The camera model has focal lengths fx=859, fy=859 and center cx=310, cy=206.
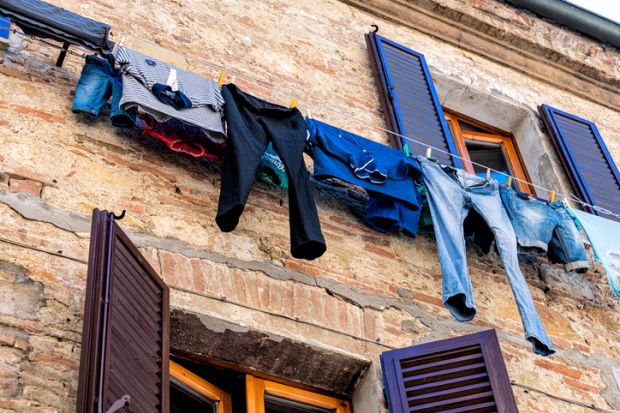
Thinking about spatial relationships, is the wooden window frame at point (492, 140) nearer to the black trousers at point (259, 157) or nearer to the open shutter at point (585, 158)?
the open shutter at point (585, 158)

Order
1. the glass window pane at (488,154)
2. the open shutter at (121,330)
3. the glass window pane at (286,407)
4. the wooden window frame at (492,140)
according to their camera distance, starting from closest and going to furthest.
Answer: the open shutter at (121,330) < the glass window pane at (286,407) < the wooden window frame at (492,140) < the glass window pane at (488,154)

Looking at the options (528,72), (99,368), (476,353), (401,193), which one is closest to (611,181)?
(528,72)

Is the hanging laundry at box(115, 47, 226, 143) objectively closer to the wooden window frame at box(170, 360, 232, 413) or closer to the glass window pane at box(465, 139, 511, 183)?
the wooden window frame at box(170, 360, 232, 413)

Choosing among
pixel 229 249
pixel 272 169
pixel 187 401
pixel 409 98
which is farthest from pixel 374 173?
pixel 187 401

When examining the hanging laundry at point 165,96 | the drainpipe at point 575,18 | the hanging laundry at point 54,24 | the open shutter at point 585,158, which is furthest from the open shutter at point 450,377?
the drainpipe at point 575,18

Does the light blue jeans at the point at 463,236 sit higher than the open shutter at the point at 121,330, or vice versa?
the light blue jeans at the point at 463,236

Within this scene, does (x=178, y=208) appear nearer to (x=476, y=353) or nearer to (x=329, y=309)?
(x=329, y=309)

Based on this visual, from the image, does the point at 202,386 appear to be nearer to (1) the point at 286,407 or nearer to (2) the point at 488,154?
(1) the point at 286,407

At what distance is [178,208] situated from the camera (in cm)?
425

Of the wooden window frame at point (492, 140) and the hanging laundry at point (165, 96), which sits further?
the wooden window frame at point (492, 140)

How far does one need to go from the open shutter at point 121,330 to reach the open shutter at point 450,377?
116 cm

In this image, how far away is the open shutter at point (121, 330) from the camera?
2.74m

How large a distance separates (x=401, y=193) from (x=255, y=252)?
936mm

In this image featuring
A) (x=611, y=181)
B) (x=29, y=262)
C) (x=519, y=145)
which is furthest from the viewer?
(x=519, y=145)
